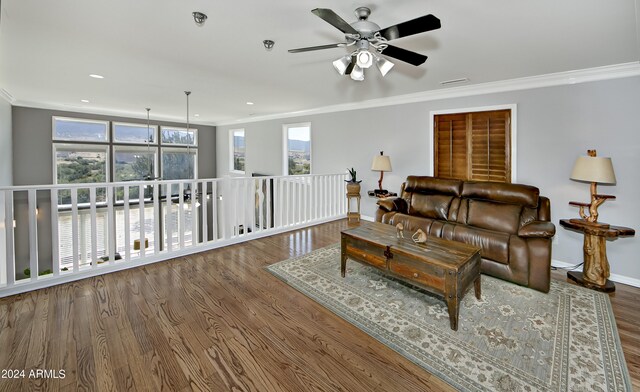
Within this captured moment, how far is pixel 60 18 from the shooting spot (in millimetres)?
2357

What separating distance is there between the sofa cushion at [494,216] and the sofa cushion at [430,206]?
318mm

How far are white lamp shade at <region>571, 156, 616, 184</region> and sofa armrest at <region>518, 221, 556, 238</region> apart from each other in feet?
2.25

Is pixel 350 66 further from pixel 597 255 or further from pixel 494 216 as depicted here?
pixel 597 255

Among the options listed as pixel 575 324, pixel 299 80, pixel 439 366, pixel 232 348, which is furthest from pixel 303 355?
pixel 299 80

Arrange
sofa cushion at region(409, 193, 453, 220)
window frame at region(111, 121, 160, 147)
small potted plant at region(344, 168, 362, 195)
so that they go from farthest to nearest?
window frame at region(111, 121, 160, 147), small potted plant at region(344, 168, 362, 195), sofa cushion at region(409, 193, 453, 220)

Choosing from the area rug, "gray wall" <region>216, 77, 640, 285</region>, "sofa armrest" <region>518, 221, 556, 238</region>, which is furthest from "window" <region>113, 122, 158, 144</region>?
"sofa armrest" <region>518, 221, 556, 238</region>

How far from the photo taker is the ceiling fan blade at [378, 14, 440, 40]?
1742mm

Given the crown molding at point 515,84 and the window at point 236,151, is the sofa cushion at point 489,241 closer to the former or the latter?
the crown molding at point 515,84

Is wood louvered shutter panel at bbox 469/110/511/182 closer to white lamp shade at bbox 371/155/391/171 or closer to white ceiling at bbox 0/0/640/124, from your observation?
white ceiling at bbox 0/0/640/124

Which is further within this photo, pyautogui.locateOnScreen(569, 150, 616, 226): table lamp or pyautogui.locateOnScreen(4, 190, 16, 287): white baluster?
pyautogui.locateOnScreen(569, 150, 616, 226): table lamp

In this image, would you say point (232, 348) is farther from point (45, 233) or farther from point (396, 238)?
point (45, 233)

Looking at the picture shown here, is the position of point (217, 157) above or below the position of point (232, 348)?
above

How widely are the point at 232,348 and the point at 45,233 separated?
697 centimetres

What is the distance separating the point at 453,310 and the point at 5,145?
26.1ft
